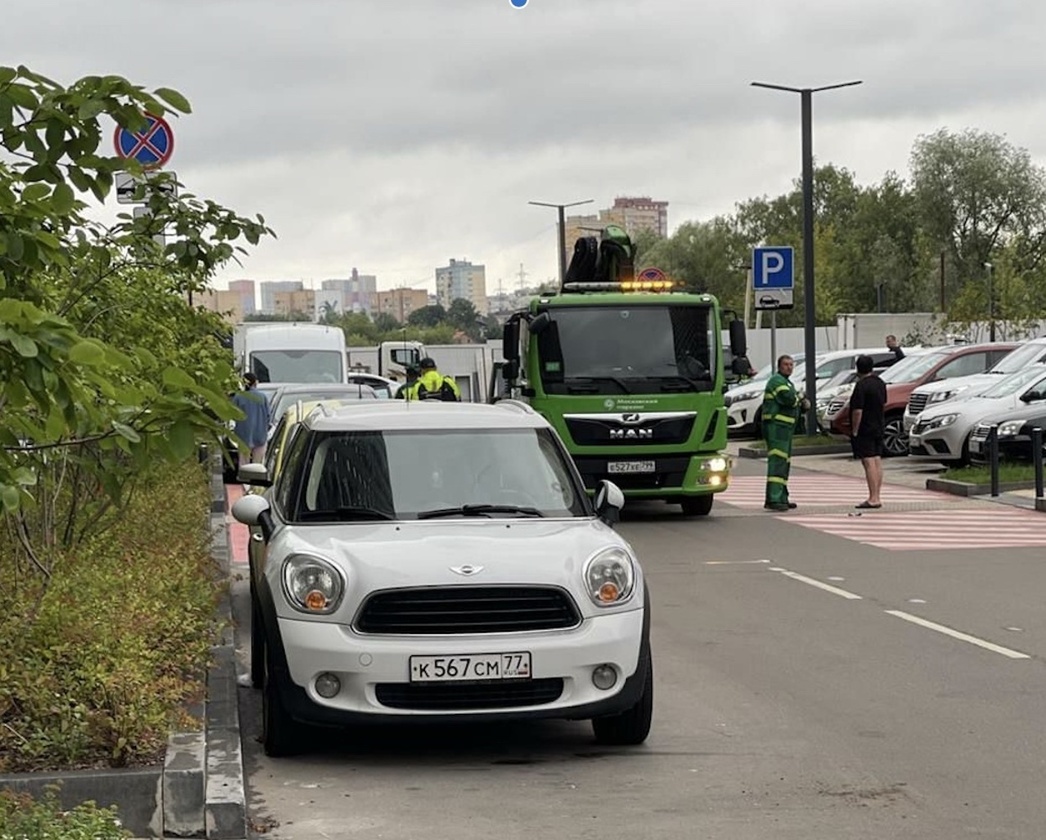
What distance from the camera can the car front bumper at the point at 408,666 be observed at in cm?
823

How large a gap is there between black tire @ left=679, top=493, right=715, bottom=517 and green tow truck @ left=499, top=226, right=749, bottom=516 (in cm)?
7

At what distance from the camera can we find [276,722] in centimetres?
852

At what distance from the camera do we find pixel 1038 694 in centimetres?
1007

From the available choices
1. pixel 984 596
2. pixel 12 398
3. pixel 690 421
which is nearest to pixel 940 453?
pixel 690 421

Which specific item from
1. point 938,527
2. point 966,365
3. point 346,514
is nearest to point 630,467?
point 938,527

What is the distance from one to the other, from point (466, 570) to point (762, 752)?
162 cm

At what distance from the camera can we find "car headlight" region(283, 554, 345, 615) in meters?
8.39

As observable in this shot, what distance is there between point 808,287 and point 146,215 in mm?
25911

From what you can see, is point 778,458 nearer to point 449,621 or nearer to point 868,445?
point 868,445

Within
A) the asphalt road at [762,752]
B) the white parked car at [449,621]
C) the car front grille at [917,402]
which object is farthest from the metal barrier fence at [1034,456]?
the white parked car at [449,621]

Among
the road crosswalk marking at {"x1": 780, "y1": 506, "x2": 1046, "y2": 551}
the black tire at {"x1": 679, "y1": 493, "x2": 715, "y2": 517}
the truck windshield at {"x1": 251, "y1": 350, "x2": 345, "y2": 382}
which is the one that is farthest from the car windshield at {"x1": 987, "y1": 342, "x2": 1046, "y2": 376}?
the truck windshield at {"x1": 251, "y1": 350, "x2": 345, "y2": 382}

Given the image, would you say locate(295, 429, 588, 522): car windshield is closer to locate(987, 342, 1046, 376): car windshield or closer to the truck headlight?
the truck headlight

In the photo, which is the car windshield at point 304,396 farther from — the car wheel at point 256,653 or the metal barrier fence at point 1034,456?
the car wheel at point 256,653

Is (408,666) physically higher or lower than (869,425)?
lower
